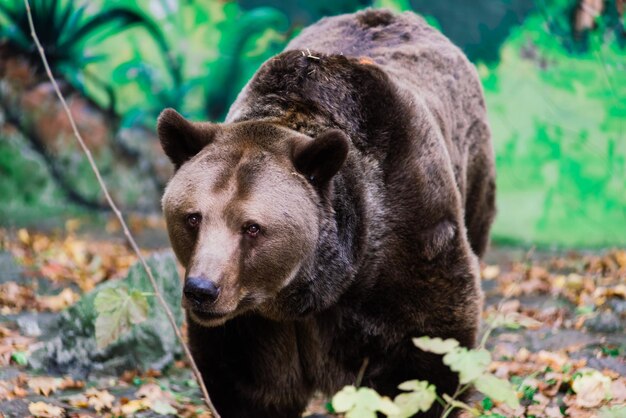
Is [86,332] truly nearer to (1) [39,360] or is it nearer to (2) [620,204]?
(1) [39,360]

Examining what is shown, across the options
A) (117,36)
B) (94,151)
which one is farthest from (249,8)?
(94,151)

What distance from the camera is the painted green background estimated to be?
11.7 meters

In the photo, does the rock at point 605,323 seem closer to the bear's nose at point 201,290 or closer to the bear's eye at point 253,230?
the bear's eye at point 253,230

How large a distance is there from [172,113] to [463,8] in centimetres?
904

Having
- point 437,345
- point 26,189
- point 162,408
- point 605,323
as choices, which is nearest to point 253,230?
point 437,345

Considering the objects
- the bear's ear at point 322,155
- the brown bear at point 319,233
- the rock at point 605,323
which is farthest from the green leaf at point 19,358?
the rock at point 605,323

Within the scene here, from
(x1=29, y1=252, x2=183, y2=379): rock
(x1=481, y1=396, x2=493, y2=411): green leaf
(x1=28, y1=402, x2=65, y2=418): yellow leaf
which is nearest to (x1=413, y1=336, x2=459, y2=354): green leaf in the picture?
(x1=481, y1=396, x2=493, y2=411): green leaf

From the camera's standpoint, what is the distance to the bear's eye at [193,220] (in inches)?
145

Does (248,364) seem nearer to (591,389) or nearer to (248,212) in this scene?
(248,212)

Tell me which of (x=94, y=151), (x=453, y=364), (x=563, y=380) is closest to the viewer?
(x=453, y=364)

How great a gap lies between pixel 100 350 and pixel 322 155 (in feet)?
9.13

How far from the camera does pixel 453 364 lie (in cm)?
299

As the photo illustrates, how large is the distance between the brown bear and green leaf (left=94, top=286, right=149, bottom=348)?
0.25 m

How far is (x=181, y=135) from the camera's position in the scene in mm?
4066
